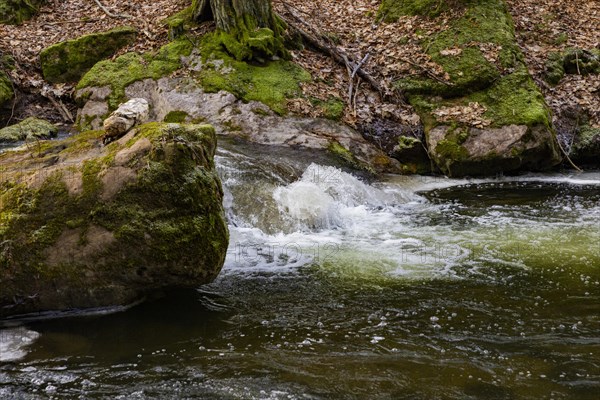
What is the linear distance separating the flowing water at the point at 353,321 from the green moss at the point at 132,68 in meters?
4.20

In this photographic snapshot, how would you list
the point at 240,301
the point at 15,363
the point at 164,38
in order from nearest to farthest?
1. the point at 15,363
2. the point at 240,301
3. the point at 164,38

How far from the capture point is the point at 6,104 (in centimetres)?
1147

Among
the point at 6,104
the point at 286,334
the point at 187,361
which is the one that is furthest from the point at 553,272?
the point at 6,104

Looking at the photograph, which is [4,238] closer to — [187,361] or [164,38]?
[187,361]

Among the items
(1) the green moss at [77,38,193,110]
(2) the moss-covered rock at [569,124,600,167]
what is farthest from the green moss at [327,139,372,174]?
(2) the moss-covered rock at [569,124,600,167]

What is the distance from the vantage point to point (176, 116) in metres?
10.0

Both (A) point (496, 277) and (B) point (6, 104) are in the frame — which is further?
(B) point (6, 104)

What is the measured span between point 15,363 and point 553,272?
474cm

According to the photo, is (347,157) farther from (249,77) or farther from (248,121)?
(249,77)

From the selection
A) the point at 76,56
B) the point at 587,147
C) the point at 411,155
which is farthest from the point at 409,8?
the point at 76,56

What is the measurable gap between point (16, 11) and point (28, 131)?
4996 mm

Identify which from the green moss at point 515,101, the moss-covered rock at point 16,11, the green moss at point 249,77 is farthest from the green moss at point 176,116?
the moss-covered rock at point 16,11

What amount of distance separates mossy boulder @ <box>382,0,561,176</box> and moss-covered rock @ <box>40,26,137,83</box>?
19.7 ft

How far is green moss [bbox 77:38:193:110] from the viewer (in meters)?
10.8
